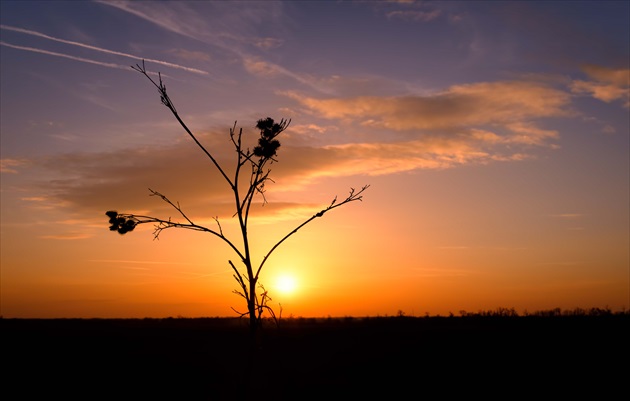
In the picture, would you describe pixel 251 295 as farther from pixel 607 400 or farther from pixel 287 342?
pixel 287 342

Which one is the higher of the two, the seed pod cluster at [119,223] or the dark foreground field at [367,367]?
the seed pod cluster at [119,223]

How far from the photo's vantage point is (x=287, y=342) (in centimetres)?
3130

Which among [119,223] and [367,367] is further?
[367,367]

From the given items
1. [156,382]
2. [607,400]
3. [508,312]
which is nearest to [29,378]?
[156,382]

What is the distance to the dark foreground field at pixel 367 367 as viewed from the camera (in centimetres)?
2027

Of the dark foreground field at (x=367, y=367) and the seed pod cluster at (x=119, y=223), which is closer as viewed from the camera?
the seed pod cluster at (x=119, y=223)

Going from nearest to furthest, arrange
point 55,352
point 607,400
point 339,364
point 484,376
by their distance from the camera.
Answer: point 607,400, point 484,376, point 339,364, point 55,352

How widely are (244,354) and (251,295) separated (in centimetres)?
1800

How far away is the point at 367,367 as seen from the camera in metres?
23.5

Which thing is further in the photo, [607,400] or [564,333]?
[564,333]

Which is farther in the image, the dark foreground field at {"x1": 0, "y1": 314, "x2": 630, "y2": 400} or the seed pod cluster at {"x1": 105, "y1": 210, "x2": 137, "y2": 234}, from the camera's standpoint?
the dark foreground field at {"x1": 0, "y1": 314, "x2": 630, "y2": 400}

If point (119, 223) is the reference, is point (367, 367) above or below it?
below

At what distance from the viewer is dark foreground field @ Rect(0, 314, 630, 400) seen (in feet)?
66.5

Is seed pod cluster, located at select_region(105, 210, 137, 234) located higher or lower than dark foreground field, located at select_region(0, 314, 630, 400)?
higher
